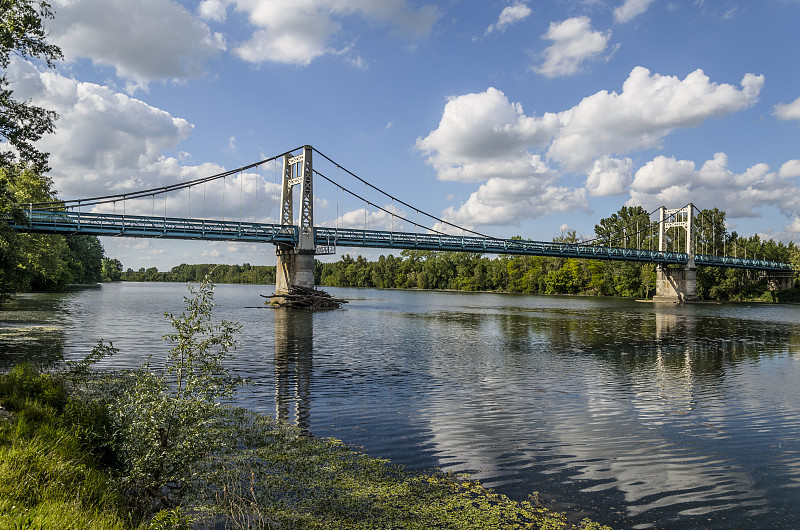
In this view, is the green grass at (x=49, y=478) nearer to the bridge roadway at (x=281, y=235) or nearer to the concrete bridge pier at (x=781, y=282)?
the bridge roadway at (x=281, y=235)

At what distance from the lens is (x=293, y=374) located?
17172 mm

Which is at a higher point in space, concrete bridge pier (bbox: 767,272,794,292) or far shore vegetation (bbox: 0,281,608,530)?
concrete bridge pier (bbox: 767,272,794,292)

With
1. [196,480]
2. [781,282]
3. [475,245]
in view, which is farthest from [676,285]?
[196,480]

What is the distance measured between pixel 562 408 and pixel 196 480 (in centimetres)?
920

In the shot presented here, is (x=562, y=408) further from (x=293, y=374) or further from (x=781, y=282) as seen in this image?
(x=781, y=282)

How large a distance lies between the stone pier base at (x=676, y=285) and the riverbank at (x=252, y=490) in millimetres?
96247

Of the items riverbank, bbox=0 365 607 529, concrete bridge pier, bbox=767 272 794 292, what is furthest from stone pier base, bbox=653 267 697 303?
riverbank, bbox=0 365 607 529

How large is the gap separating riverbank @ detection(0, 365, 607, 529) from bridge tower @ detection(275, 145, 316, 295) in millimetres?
47797

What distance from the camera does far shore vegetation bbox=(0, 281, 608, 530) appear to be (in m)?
6.02

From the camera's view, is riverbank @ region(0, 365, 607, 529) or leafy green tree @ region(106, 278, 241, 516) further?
leafy green tree @ region(106, 278, 241, 516)

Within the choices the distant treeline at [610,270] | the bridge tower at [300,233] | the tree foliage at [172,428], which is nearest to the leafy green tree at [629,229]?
the distant treeline at [610,270]

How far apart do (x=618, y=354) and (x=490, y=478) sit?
17921 millimetres

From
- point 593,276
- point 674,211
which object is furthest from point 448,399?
point 593,276

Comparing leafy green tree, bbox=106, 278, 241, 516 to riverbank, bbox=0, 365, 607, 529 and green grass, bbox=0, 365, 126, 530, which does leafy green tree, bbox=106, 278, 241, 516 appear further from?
green grass, bbox=0, 365, 126, 530
